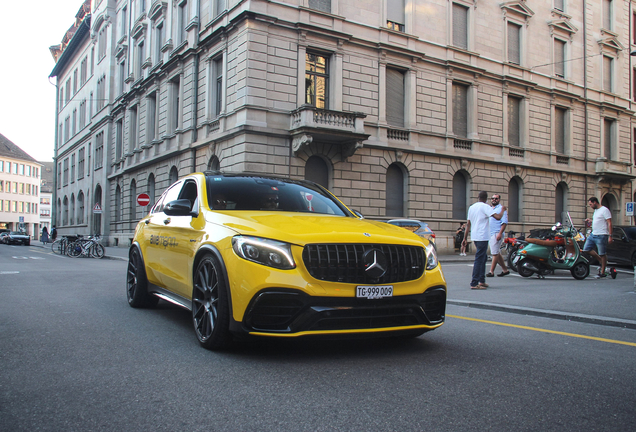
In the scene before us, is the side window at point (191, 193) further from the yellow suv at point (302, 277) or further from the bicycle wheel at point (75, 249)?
the bicycle wheel at point (75, 249)

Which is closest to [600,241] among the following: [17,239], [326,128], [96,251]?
[326,128]

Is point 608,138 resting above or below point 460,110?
below

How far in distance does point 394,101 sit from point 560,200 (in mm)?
13296

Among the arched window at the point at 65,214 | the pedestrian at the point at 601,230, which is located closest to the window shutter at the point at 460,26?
the pedestrian at the point at 601,230

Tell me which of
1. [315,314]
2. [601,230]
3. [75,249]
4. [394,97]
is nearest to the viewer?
[315,314]

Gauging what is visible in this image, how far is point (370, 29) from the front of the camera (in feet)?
79.0

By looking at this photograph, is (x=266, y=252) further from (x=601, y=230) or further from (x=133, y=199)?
(x=133, y=199)

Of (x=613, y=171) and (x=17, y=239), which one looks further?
(x=17, y=239)

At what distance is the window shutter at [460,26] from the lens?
27.0 m

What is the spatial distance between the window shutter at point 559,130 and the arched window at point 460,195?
7994mm

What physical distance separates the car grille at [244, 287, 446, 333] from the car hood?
16.9 inches

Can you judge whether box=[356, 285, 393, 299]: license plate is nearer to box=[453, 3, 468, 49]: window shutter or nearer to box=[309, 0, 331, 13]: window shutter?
box=[309, 0, 331, 13]: window shutter

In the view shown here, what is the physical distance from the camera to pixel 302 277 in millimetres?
3744

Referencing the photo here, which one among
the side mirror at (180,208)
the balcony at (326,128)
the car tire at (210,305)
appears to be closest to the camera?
the car tire at (210,305)
